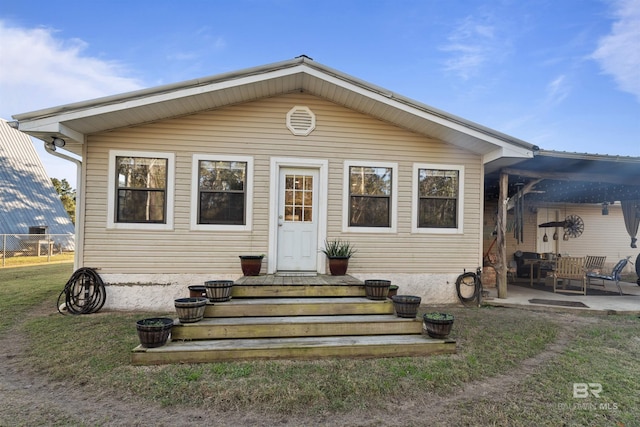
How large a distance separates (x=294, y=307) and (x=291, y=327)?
39 centimetres

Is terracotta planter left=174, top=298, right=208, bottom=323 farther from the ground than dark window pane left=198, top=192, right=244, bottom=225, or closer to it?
closer to it

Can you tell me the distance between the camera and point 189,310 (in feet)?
12.1

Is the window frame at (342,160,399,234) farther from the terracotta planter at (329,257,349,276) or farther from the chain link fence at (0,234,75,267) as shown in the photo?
the chain link fence at (0,234,75,267)

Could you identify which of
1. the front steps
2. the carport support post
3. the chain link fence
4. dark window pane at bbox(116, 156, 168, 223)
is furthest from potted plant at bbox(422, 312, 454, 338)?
the chain link fence

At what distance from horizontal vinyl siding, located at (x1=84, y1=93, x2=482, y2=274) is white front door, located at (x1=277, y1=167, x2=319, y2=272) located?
281 millimetres

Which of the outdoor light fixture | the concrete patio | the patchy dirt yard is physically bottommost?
Result: the patchy dirt yard

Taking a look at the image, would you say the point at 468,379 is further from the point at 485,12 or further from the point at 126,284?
the point at 485,12

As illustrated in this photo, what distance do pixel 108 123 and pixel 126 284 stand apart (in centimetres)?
270

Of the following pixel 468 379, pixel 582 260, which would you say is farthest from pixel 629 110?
pixel 468 379

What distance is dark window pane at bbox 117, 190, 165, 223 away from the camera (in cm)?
559

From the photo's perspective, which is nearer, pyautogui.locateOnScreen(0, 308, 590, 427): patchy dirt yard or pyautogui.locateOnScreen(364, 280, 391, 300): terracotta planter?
pyautogui.locateOnScreen(0, 308, 590, 427): patchy dirt yard

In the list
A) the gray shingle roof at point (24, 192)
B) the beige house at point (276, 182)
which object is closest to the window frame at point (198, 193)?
the beige house at point (276, 182)

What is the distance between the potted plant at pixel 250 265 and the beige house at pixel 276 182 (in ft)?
1.00

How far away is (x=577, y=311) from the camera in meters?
5.78
